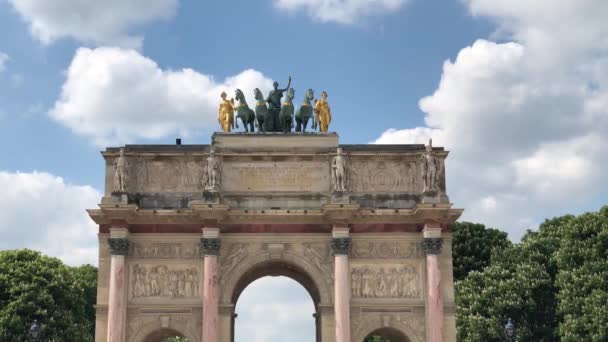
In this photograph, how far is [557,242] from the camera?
42438 millimetres

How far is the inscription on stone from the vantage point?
1314 inches

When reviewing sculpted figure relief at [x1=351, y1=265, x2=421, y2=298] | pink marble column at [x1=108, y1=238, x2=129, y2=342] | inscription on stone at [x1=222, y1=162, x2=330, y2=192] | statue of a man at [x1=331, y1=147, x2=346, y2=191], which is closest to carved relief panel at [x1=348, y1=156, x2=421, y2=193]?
statue of a man at [x1=331, y1=147, x2=346, y2=191]

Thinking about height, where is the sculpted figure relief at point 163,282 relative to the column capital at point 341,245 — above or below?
below

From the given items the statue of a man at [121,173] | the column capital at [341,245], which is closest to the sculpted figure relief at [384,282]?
the column capital at [341,245]

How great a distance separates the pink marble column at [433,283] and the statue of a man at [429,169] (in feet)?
5.38

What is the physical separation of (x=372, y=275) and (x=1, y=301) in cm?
1976

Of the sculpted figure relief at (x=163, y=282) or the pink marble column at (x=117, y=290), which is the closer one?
the pink marble column at (x=117, y=290)

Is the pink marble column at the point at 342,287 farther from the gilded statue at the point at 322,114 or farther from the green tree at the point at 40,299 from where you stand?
the green tree at the point at 40,299

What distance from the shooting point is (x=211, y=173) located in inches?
1288

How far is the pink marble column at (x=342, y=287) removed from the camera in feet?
103

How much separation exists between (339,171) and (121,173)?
27.9 feet

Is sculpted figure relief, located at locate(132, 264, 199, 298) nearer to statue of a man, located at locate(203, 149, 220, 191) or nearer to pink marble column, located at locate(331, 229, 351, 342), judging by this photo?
statue of a man, located at locate(203, 149, 220, 191)

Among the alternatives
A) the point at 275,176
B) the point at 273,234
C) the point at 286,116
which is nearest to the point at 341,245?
the point at 273,234

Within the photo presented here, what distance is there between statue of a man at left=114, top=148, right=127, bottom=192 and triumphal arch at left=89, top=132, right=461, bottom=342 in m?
0.05
